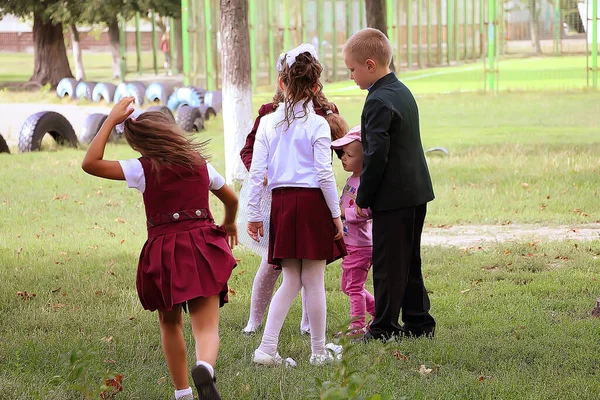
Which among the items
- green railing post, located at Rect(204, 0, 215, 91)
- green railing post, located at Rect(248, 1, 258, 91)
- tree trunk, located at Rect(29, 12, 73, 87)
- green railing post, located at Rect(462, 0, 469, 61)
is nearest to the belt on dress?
green railing post, located at Rect(204, 0, 215, 91)

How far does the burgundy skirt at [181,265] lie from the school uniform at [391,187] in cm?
114

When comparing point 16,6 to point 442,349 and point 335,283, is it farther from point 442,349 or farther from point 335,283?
point 442,349

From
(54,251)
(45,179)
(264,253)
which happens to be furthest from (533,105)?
(264,253)

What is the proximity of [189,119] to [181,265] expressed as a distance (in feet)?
45.4

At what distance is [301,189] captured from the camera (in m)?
4.67

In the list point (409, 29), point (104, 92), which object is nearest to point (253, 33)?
point (104, 92)

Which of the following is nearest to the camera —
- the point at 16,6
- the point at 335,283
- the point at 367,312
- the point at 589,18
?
the point at 367,312

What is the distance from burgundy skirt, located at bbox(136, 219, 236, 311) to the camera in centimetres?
396

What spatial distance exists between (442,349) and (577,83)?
23.1 metres

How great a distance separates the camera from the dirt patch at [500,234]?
838 centimetres

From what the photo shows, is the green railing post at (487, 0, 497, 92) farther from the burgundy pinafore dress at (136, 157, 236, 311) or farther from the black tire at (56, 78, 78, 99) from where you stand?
the burgundy pinafore dress at (136, 157, 236, 311)

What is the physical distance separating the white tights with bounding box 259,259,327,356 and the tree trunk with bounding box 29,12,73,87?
104 ft

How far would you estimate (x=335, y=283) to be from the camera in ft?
22.3

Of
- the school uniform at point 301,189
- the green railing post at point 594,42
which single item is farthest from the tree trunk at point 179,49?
the school uniform at point 301,189
